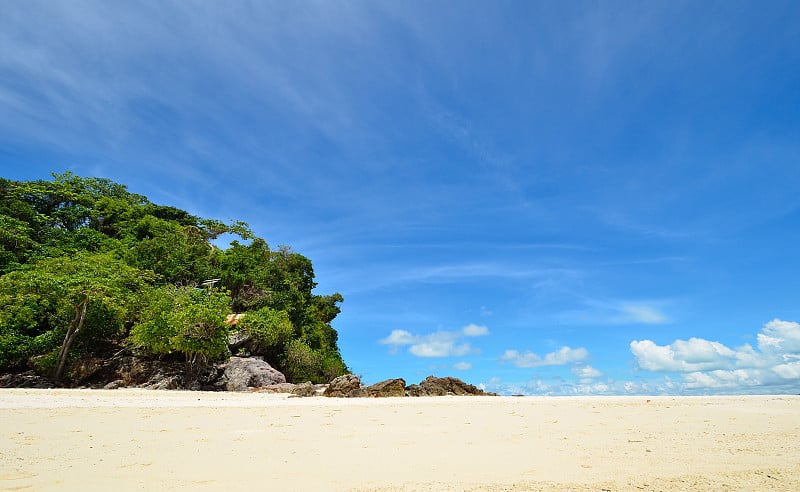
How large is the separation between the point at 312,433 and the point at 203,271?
108ft

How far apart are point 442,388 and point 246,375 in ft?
39.0

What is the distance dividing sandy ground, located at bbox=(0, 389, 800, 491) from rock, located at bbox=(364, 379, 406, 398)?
869 cm

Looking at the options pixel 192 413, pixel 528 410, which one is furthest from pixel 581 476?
pixel 192 413

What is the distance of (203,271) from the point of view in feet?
119

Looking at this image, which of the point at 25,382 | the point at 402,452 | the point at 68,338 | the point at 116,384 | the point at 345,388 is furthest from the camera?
the point at 116,384

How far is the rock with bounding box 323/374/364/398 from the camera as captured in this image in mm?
17562

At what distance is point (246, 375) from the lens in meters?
24.7

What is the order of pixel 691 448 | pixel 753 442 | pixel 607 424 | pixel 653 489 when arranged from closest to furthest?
pixel 653 489, pixel 691 448, pixel 753 442, pixel 607 424

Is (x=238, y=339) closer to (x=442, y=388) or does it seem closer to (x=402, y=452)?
(x=442, y=388)

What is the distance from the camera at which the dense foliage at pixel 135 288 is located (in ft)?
75.7

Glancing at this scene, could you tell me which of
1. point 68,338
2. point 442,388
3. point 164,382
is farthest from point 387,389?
point 68,338

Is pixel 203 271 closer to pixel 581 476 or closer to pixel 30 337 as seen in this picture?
pixel 30 337

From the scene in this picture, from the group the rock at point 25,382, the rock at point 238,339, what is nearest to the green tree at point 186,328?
the rock at point 238,339

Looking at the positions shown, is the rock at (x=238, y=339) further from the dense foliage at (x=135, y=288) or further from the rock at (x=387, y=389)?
the rock at (x=387, y=389)
